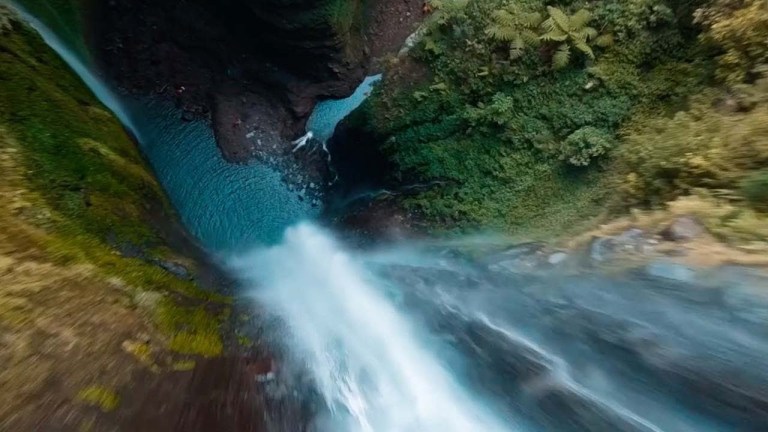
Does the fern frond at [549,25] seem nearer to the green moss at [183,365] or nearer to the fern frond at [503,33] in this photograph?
the fern frond at [503,33]

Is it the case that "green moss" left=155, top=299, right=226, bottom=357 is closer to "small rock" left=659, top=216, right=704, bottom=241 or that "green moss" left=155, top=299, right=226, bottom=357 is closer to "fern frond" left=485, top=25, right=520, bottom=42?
"small rock" left=659, top=216, right=704, bottom=241

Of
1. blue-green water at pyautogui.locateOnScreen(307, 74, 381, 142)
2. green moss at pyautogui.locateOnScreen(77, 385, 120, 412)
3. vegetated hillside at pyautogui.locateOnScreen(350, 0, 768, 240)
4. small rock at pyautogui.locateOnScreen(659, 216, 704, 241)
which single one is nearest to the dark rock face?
blue-green water at pyautogui.locateOnScreen(307, 74, 381, 142)

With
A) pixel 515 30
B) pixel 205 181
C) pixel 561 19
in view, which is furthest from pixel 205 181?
pixel 561 19

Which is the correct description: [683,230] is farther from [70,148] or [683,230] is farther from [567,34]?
[70,148]

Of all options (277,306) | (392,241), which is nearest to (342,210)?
(392,241)

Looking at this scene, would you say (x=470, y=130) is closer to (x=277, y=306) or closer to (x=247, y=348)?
(x=277, y=306)

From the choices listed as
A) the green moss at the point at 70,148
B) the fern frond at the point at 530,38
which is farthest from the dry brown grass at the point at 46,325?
the fern frond at the point at 530,38
